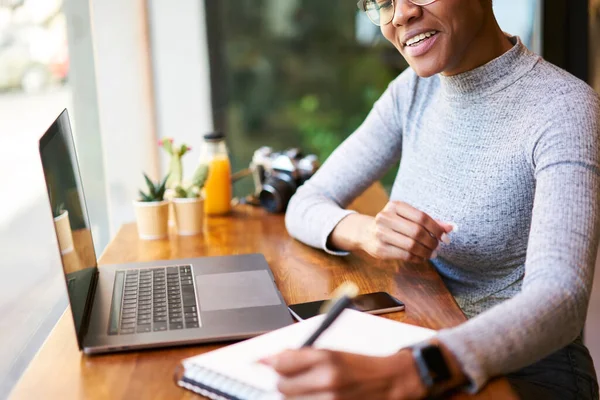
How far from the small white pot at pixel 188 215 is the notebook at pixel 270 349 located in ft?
2.32

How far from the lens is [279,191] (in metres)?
1.83

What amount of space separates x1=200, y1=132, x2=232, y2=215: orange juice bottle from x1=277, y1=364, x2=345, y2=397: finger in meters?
1.10

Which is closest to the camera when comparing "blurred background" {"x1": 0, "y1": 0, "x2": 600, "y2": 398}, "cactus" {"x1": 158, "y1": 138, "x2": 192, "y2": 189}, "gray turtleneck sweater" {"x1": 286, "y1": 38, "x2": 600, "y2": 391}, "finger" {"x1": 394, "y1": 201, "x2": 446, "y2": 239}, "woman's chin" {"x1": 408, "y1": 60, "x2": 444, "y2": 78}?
"gray turtleneck sweater" {"x1": 286, "y1": 38, "x2": 600, "y2": 391}

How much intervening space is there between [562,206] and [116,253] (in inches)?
36.0

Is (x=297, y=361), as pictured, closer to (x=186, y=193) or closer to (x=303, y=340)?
(x=303, y=340)

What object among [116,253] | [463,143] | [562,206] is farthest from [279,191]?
[562,206]

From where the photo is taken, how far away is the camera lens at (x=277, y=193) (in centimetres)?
183

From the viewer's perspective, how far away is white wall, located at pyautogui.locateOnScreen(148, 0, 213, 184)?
8.77ft

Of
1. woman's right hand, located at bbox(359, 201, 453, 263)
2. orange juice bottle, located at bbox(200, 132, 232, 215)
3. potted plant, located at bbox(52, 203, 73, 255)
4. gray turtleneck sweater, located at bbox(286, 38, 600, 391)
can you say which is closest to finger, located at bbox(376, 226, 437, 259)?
woman's right hand, located at bbox(359, 201, 453, 263)

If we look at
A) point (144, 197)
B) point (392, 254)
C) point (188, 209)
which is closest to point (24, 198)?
point (144, 197)

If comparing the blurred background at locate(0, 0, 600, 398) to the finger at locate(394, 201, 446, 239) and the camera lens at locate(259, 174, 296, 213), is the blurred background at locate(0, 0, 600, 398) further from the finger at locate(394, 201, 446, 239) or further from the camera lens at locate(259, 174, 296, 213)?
the finger at locate(394, 201, 446, 239)

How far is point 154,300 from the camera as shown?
1.12 m

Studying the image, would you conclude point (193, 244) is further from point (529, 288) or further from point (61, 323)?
point (529, 288)

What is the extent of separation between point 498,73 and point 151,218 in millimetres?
808
